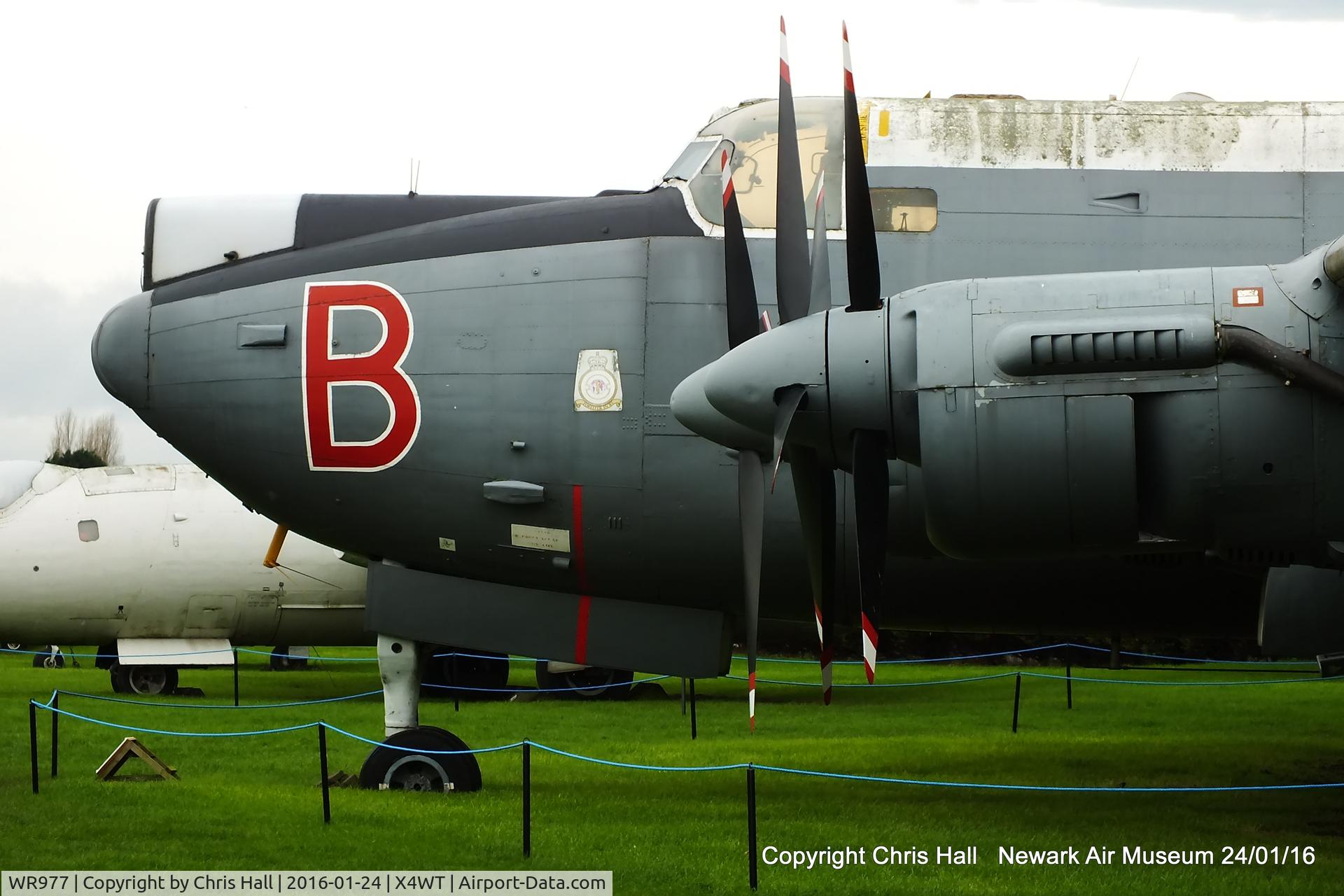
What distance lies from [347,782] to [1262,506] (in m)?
8.10

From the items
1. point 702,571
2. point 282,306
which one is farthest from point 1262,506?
point 282,306

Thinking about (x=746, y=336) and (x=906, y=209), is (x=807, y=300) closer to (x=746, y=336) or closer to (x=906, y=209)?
(x=746, y=336)

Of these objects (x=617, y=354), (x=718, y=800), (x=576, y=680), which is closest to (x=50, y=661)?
(x=576, y=680)

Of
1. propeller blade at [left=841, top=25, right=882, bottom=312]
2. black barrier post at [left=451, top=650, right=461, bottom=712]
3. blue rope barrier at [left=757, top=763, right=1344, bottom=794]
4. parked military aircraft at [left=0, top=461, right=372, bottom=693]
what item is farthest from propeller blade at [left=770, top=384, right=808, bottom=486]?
parked military aircraft at [left=0, top=461, right=372, bottom=693]

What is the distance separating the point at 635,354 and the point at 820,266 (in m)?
1.87

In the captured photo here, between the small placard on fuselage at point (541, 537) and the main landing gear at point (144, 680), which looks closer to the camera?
the small placard on fuselage at point (541, 537)

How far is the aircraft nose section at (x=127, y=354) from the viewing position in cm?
1140

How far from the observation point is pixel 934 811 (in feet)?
37.3

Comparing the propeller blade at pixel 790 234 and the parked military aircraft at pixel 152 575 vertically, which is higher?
the propeller blade at pixel 790 234

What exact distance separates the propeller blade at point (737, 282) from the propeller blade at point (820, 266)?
1.64 ft

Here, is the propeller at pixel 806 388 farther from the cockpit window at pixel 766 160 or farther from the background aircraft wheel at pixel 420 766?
the background aircraft wheel at pixel 420 766

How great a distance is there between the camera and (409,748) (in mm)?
11383

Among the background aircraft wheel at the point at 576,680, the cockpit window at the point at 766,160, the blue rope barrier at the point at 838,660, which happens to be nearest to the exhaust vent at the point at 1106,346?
the cockpit window at the point at 766,160

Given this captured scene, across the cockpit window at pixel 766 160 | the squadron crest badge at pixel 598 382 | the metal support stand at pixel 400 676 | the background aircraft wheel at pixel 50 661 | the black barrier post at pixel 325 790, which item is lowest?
the background aircraft wheel at pixel 50 661
